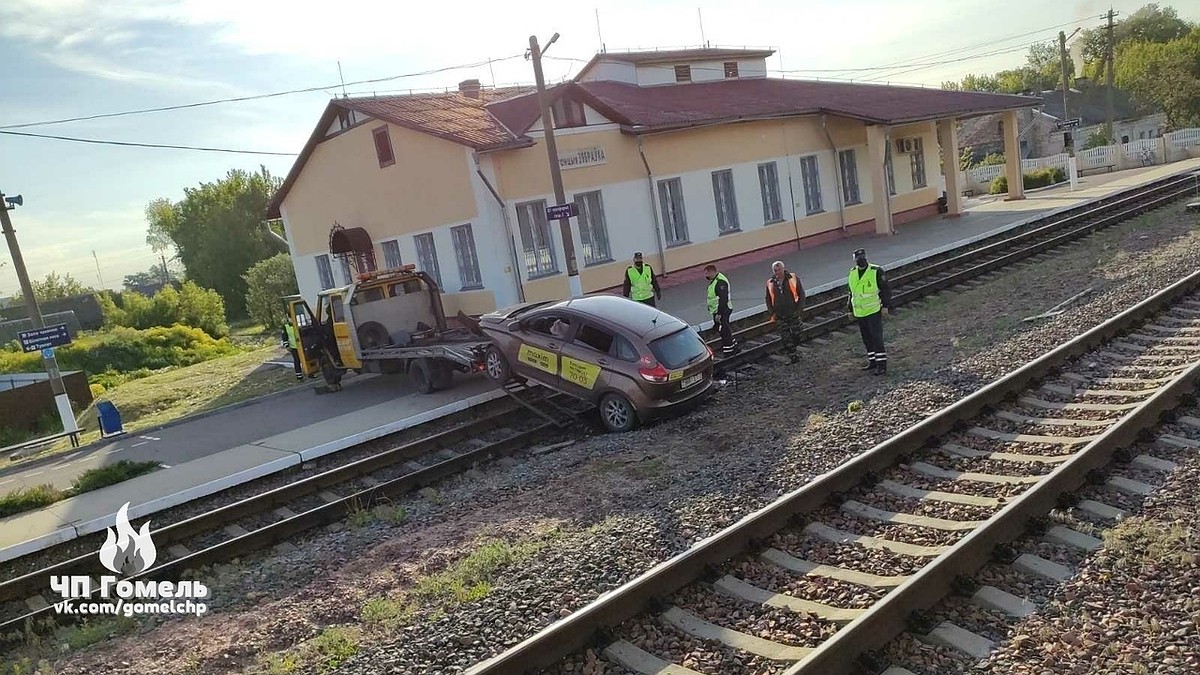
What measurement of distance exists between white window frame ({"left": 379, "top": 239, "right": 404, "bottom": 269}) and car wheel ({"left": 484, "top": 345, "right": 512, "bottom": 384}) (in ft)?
39.1

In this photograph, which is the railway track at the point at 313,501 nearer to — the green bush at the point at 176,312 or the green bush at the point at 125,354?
the green bush at the point at 125,354

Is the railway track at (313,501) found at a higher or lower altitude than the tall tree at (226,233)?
lower

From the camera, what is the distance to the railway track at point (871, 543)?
16.3 ft

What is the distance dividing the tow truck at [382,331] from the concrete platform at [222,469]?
29.9 inches

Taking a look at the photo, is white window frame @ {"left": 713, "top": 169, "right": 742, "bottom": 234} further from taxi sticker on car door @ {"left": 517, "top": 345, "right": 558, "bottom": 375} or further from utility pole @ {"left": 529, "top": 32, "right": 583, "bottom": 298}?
taxi sticker on car door @ {"left": 517, "top": 345, "right": 558, "bottom": 375}

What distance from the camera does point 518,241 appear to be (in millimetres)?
20516

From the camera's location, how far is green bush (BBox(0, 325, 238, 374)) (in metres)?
35.6

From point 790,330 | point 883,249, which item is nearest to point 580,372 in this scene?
point 790,330

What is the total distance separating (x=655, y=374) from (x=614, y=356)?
677 millimetres

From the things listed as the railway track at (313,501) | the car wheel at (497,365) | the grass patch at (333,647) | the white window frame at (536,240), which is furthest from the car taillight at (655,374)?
the white window frame at (536,240)

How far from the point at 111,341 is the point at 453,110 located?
2458 cm

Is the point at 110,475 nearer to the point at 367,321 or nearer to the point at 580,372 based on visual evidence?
the point at 367,321

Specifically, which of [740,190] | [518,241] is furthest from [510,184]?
[740,190]

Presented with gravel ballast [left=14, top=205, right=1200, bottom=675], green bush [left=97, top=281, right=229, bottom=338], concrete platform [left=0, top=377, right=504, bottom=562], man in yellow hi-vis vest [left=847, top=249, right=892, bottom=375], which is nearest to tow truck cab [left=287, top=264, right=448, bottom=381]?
concrete platform [left=0, top=377, right=504, bottom=562]
